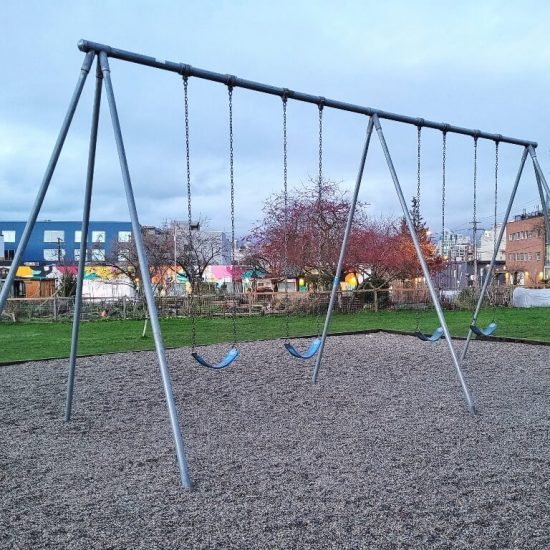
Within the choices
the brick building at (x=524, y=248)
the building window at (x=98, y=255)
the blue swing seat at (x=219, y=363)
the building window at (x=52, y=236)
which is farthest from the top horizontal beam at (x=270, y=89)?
the brick building at (x=524, y=248)

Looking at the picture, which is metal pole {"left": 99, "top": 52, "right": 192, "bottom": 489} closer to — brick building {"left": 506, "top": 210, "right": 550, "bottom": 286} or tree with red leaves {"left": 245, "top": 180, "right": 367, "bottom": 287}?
tree with red leaves {"left": 245, "top": 180, "right": 367, "bottom": 287}

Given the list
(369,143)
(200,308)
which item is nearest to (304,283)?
(200,308)

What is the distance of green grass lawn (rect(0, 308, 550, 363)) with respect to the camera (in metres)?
11.1

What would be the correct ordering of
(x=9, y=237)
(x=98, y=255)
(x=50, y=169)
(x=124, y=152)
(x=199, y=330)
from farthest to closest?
(x=9, y=237) → (x=98, y=255) → (x=199, y=330) → (x=50, y=169) → (x=124, y=152)

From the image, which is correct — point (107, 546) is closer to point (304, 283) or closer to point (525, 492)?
point (525, 492)

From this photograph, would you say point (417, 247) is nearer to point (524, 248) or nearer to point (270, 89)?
point (270, 89)

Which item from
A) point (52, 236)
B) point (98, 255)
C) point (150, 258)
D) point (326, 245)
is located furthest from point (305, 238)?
point (52, 236)

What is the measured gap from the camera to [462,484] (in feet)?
10.4

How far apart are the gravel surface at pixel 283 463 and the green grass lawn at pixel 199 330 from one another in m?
4.13

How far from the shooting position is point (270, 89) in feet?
16.9

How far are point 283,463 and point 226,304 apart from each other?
15.2 metres

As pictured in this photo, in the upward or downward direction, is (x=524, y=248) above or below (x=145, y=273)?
above

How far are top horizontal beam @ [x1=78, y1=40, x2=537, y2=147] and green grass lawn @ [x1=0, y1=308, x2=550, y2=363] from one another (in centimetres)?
569

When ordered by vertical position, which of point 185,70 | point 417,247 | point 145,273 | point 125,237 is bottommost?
point 145,273
